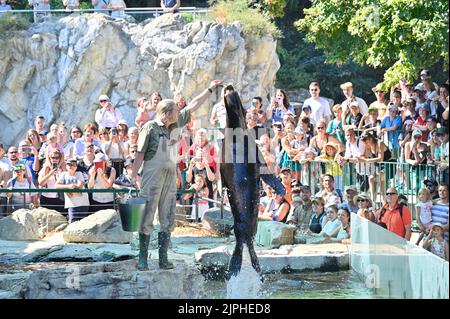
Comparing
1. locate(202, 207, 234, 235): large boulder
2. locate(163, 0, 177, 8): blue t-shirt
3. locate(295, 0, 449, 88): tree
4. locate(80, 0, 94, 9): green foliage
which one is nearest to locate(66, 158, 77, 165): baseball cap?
locate(202, 207, 234, 235): large boulder

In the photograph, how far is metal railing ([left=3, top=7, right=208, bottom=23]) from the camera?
934 inches

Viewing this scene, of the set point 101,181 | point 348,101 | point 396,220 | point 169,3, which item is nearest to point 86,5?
point 169,3

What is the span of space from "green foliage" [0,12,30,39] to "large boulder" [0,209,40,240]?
12.0 m

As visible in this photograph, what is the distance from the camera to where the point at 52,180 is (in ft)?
46.6

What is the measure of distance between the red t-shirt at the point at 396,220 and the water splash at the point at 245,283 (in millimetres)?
1830

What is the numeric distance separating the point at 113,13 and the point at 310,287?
15650 mm

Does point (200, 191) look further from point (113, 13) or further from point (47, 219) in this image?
point (113, 13)

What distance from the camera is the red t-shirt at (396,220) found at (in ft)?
35.6

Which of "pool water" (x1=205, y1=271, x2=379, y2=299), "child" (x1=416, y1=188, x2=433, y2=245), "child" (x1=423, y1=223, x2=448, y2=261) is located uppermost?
"child" (x1=416, y1=188, x2=433, y2=245)

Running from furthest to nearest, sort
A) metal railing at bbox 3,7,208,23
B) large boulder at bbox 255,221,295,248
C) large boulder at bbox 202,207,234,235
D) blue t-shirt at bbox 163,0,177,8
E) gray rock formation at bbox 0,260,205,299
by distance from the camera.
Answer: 1. metal railing at bbox 3,7,208,23
2. blue t-shirt at bbox 163,0,177,8
3. large boulder at bbox 202,207,234,235
4. large boulder at bbox 255,221,295,248
5. gray rock formation at bbox 0,260,205,299

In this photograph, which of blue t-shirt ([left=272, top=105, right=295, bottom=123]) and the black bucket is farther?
blue t-shirt ([left=272, top=105, right=295, bottom=123])

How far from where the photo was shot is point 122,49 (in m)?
24.3

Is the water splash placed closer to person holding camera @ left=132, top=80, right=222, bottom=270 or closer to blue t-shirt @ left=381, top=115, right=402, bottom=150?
person holding camera @ left=132, top=80, right=222, bottom=270

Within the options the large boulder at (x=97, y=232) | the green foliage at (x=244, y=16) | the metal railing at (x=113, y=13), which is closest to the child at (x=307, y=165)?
the large boulder at (x=97, y=232)
